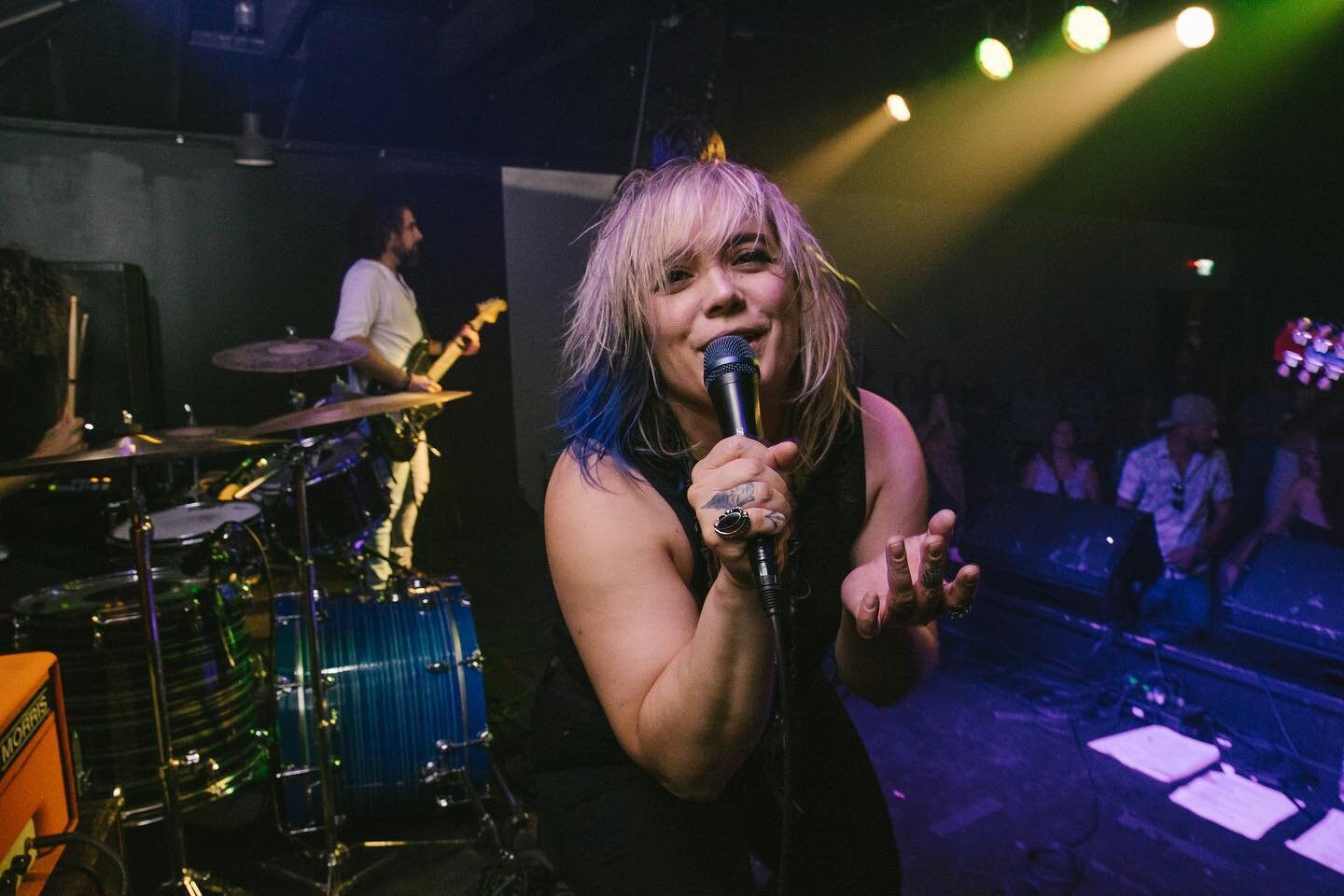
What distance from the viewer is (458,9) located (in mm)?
6293

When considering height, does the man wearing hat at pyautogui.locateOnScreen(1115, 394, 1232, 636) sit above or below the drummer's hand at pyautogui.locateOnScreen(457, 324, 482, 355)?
below

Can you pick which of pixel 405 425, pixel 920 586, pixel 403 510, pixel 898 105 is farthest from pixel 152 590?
pixel 898 105

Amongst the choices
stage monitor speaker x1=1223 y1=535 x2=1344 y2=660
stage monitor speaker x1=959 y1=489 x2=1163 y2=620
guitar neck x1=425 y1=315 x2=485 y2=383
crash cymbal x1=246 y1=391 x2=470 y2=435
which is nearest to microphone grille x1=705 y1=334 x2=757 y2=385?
crash cymbal x1=246 y1=391 x2=470 y2=435

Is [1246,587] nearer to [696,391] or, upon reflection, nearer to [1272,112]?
[696,391]

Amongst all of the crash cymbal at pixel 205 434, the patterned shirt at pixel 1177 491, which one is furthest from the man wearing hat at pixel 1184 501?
the crash cymbal at pixel 205 434

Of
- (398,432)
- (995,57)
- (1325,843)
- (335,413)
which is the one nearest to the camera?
(335,413)

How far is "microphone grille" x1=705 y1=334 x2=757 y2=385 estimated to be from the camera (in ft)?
3.70

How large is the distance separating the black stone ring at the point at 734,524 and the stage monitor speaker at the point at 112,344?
6223 millimetres

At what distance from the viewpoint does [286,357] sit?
10.9 ft

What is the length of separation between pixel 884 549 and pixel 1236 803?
2.82m

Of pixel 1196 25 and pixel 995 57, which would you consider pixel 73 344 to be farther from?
pixel 1196 25

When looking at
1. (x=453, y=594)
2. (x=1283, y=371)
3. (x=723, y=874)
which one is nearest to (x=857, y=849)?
(x=723, y=874)

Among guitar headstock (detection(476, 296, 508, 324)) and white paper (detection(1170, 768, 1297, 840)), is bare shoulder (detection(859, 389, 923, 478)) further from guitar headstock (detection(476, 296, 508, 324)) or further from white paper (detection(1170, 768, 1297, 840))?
guitar headstock (detection(476, 296, 508, 324))

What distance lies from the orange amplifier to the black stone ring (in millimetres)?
1287
